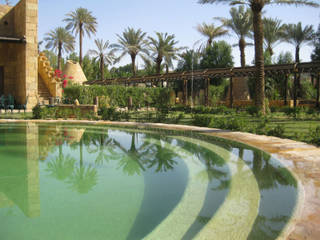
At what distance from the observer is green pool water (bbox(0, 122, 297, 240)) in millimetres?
2770

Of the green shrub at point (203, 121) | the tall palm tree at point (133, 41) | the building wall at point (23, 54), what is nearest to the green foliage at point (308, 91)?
the tall palm tree at point (133, 41)

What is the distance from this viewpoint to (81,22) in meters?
39.7

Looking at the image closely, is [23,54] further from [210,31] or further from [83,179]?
[210,31]

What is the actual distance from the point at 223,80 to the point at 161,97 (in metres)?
12.4

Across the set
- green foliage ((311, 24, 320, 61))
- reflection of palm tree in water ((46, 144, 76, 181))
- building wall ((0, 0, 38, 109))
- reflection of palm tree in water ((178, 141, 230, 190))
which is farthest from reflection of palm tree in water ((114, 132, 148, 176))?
green foliage ((311, 24, 320, 61))

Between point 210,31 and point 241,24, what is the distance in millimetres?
5971

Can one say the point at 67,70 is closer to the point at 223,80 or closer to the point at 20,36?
the point at 20,36

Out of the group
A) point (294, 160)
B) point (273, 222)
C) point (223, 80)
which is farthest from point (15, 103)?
point (223, 80)

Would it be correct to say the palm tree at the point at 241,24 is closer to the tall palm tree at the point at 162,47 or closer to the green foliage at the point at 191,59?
the tall palm tree at the point at 162,47

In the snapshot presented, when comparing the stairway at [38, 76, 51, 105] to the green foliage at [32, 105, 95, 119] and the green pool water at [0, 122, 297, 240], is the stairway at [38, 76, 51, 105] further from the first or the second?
the green pool water at [0, 122, 297, 240]

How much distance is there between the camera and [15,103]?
19062 mm

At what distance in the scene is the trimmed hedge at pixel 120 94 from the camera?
19609mm

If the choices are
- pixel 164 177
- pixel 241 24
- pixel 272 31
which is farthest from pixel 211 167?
pixel 272 31

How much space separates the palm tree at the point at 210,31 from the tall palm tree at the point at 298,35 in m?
6.89
